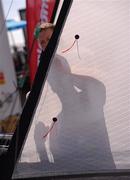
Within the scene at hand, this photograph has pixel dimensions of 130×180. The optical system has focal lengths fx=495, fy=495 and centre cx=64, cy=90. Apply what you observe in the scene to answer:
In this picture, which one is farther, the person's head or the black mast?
the person's head

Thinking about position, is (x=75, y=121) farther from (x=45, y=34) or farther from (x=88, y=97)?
(x=45, y=34)

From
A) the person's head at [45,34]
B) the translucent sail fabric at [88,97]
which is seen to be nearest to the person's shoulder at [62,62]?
the translucent sail fabric at [88,97]

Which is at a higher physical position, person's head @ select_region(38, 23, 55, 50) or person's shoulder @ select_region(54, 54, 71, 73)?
person's head @ select_region(38, 23, 55, 50)

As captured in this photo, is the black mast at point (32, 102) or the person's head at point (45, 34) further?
the person's head at point (45, 34)

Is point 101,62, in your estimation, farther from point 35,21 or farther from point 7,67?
point 7,67

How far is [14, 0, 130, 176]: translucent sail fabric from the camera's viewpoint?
6.56 feet

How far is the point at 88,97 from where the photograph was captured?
2.03m

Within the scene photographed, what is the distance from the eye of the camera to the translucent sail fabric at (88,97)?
200 cm

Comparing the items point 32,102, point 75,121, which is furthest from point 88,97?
point 32,102

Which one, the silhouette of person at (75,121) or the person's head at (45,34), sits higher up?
the person's head at (45,34)

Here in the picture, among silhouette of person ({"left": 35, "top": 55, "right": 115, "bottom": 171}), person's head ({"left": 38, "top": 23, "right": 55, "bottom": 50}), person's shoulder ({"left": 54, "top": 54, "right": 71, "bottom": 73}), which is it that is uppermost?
person's head ({"left": 38, "top": 23, "right": 55, "bottom": 50})

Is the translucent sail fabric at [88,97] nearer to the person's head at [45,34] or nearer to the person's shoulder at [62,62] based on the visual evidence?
the person's shoulder at [62,62]

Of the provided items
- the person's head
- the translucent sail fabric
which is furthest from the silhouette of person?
the person's head

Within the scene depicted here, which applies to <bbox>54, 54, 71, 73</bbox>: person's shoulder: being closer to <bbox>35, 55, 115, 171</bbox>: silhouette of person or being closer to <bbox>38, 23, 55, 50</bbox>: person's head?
<bbox>35, 55, 115, 171</bbox>: silhouette of person
